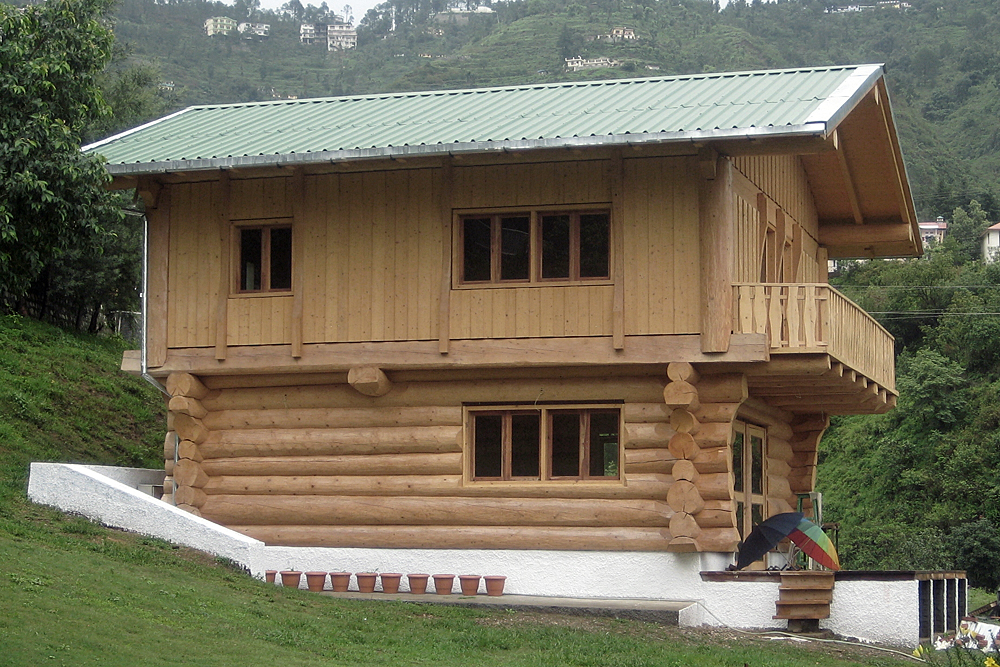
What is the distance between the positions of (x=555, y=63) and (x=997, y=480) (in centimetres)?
7970

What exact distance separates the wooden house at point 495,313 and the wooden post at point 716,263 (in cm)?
3

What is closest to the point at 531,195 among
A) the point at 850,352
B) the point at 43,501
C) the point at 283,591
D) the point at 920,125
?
the point at 850,352

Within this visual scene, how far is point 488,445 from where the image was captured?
70.1 ft

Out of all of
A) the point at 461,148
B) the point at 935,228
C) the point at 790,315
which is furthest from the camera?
the point at 935,228

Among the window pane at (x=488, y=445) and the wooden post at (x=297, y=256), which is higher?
the wooden post at (x=297, y=256)

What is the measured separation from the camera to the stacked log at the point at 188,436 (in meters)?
22.0

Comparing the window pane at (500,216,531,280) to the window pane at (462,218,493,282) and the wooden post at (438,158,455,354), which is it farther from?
the wooden post at (438,158,455,354)

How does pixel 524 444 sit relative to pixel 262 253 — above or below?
below

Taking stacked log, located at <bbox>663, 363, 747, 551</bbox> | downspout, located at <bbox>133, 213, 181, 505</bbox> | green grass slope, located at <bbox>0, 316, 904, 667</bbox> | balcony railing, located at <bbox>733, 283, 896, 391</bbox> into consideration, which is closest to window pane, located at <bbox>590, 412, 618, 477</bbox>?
stacked log, located at <bbox>663, 363, 747, 551</bbox>

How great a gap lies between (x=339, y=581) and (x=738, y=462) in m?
6.81

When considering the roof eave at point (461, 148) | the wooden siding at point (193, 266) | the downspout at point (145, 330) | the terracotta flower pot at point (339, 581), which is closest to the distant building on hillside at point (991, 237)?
the roof eave at point (461, 148)

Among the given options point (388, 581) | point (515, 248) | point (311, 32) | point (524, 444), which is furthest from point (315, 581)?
point (311, 32)

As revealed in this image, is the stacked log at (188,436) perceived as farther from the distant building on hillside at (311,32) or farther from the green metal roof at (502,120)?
the distant building on hillside at (311,32)

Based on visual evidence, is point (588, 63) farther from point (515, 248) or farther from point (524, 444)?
point (524, 444)
